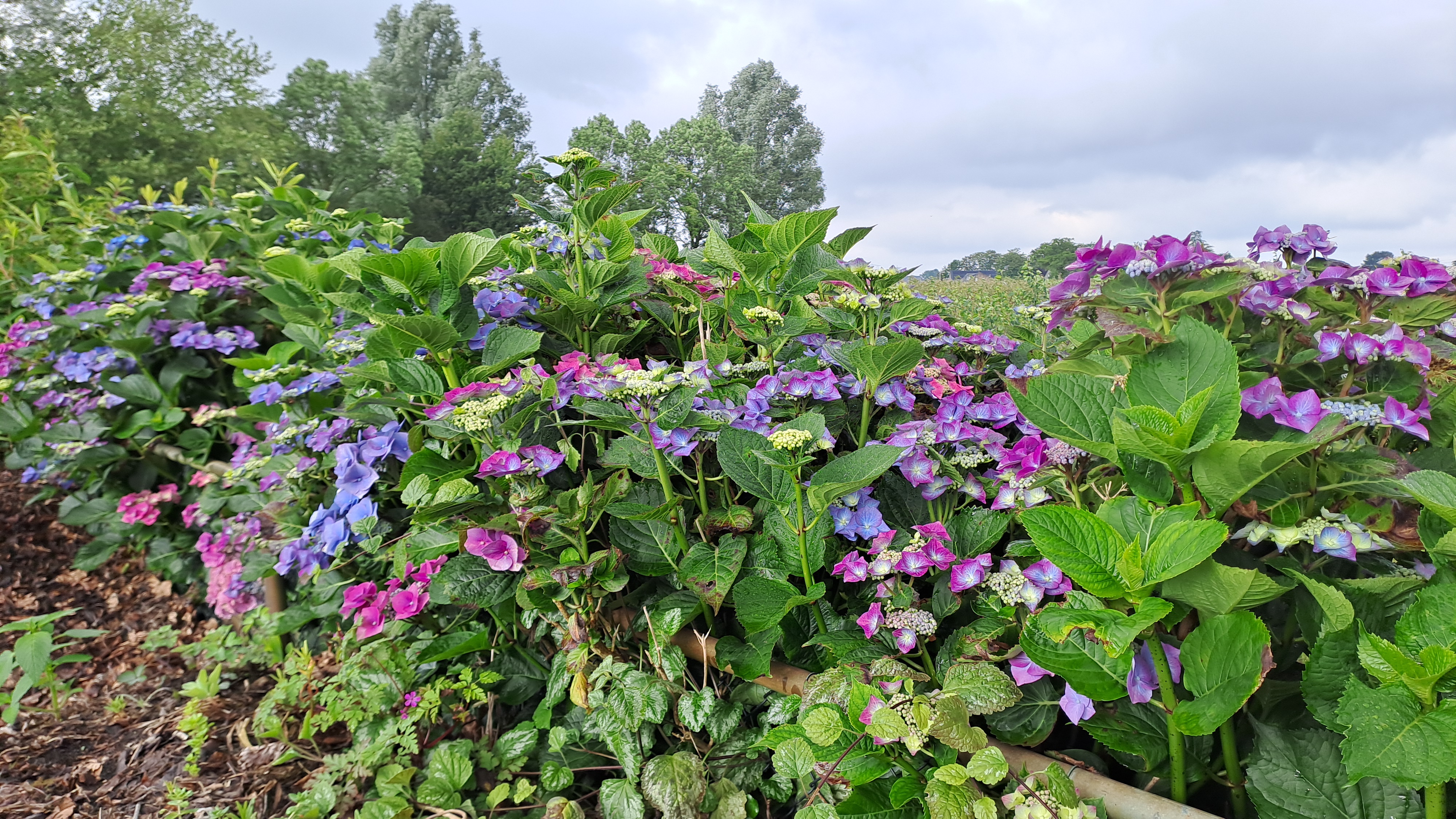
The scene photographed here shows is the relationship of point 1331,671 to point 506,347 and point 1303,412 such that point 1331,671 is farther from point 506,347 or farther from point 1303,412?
point 506,347

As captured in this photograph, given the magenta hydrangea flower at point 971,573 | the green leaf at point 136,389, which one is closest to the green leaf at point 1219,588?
the magenta hydrangea flower at point 971,573

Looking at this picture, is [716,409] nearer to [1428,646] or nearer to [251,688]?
[1428,646]

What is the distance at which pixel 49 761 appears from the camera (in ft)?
5.72

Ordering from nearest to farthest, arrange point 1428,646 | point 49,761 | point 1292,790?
point 1428,646, point 1292,790, point 49,761

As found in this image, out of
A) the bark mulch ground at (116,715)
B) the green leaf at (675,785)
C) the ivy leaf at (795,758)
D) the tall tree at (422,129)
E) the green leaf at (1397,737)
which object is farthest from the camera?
the tall tree at (422,129)

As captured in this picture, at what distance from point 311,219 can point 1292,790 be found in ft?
9.29

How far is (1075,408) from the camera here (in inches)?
32.9

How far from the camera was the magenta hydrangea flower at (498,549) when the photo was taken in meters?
1.14

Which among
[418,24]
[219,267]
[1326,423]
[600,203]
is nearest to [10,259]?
[219,267]

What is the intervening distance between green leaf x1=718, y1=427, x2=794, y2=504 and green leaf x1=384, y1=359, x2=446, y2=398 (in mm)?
518

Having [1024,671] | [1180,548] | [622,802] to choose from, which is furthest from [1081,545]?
[622,802]

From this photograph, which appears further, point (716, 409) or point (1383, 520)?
point (716, 409)

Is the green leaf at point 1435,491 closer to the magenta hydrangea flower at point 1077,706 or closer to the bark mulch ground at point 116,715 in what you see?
the magenta hydrangea flower at point 1077,706

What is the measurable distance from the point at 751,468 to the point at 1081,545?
1.46ft
